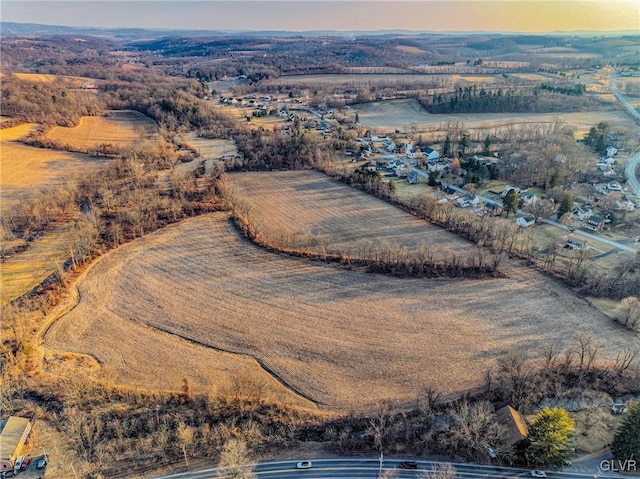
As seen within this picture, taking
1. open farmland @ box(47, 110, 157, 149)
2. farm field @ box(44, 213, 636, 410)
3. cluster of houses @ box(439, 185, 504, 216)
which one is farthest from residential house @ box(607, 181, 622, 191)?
open farmland @ box(47, 110, 157, 149)

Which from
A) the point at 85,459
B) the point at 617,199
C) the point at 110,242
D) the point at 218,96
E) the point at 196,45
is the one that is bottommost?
the point at 85,459

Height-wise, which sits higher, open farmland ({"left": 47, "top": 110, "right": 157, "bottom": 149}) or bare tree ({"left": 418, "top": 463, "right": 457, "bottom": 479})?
open farmland ({"left": 47, "top": 110, "right": 157, "bottom": 149})

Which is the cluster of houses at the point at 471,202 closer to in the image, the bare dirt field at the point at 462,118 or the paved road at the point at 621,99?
the bare dirt field at the point at 462,118

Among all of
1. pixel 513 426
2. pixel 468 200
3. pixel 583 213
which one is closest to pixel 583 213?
pixel 583 213

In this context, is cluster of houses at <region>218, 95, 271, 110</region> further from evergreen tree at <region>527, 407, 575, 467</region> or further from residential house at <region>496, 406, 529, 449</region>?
evergreen tree at <region>527, 407, 575, 467</region>

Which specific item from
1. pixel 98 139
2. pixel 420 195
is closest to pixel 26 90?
pixel 98 139

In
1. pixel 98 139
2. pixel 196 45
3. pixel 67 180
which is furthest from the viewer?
pixel 196 45

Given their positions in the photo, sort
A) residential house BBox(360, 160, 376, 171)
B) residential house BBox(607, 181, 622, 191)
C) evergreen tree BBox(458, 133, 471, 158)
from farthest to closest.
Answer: evergreen tree BBox(458, 133, 471, 158) < residential house BBox(360, 160, 376, 171) < residential house BBox(607, 181, 622, 191)

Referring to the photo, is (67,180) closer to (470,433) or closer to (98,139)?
(98,139)
